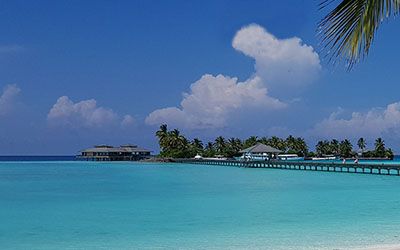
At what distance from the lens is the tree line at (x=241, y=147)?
325ft

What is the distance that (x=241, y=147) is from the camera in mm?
105375

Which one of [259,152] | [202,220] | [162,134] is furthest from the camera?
[162,134]

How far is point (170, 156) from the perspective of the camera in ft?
318

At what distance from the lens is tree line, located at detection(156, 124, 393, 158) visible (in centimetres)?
9919

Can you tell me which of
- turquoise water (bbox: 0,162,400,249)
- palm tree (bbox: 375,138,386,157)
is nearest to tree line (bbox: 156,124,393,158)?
palm tree (bbox: 375,138,386,157)

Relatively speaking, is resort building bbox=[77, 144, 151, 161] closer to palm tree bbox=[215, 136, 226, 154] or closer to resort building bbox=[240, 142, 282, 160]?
palm tree bbox=[215, 136, 226, 154]

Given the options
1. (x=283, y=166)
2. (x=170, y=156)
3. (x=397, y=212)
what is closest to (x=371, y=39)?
(x=397, y=212)

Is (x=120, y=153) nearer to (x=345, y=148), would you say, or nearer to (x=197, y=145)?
(x=197, y=145)

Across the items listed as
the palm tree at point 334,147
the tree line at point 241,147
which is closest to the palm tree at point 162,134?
the tree line at point 241,147

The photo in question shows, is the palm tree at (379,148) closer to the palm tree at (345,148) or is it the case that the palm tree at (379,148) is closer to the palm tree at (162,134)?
the palm tree at (345,148)

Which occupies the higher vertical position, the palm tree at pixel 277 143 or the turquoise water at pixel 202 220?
the palm tree at pixel 277 143

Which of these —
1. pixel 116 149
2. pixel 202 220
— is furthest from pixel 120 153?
pixel 202 220

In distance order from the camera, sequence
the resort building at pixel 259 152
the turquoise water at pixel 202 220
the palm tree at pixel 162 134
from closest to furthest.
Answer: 1. the turquoise water at pixel 202 220
2. the resort building at pixel 259 152
3. the palm tree at pixel 162 134

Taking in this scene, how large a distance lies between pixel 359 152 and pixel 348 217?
323 feet
